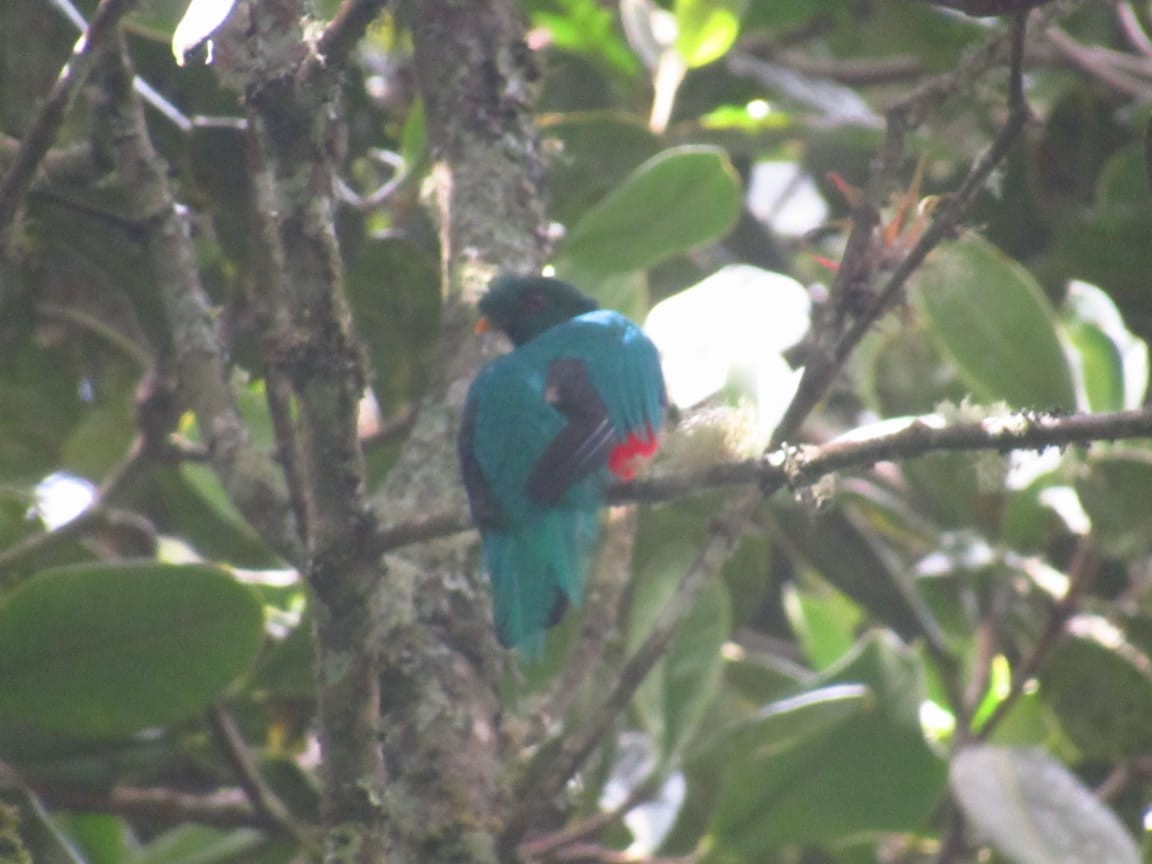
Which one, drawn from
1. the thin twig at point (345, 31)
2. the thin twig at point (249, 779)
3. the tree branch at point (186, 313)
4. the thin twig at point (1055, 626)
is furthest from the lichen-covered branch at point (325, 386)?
the thin twig at point (1055, 626)

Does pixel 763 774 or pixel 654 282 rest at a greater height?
pixel 654 282

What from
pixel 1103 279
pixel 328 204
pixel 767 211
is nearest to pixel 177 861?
pixel 328 204

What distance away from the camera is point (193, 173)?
3219 millimetres

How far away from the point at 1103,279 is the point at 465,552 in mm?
2029

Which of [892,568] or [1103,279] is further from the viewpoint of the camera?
[1103,279]

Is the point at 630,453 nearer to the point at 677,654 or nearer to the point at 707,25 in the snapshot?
the point at 677,654

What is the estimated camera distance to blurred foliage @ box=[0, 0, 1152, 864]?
2738 millimetres

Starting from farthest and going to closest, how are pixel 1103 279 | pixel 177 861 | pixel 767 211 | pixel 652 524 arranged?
pixel 767 211 < pixel 1103 279 < pixel 652 524 < pixel 177 861

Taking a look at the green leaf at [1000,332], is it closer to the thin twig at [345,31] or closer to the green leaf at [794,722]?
the green leaf at [794,722]

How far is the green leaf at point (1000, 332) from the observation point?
3172 mm

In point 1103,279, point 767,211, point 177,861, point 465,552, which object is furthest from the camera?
point 767,211

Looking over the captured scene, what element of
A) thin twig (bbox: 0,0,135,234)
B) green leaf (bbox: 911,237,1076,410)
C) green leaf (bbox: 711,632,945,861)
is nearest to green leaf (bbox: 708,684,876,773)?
green leaf (bbox: 711,632,945,861)

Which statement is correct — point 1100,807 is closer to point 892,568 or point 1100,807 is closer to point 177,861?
point 892,568

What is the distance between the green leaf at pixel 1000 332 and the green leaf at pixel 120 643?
1.61 meters
